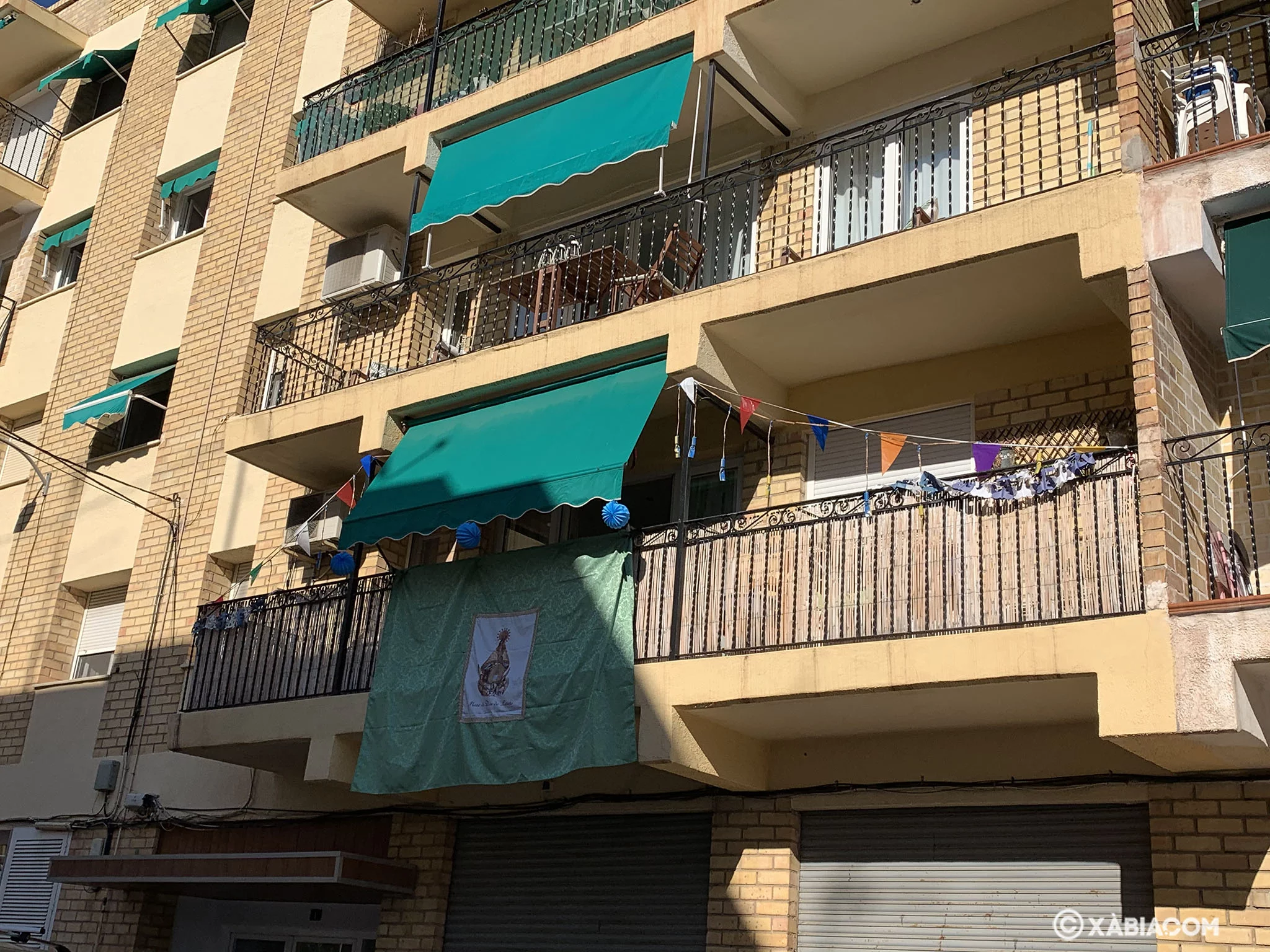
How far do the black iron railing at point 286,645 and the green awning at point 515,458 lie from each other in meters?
0.80

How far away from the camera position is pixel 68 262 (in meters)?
21.1

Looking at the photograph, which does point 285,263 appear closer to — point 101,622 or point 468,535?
point 101,622

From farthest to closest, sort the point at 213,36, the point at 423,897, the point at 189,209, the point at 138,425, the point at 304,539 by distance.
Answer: the point at 213,36 → the point at 189,209 → the point at 138,425 → the point at 304,539 → the point at 423,897

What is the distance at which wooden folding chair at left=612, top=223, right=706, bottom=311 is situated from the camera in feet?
39.3

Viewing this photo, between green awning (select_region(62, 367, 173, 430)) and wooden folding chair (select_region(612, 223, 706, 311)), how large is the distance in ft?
25.0

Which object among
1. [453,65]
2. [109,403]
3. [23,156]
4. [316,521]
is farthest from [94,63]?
[316,521]

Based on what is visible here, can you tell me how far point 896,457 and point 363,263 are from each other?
7.48m

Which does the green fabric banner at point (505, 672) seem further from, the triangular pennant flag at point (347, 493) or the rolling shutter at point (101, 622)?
the rolling shutter at point (101, 622)

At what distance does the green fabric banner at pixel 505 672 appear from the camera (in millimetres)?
10086

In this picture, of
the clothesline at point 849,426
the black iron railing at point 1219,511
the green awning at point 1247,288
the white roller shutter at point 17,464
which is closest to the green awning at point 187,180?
the white roller shutter at point 17,464

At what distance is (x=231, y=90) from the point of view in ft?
63.1

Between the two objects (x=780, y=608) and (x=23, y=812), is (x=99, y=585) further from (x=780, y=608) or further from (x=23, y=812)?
(x=780, y=608)

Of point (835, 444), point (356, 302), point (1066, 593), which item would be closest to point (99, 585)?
point (356, 302)

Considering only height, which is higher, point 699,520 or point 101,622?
point 101,622
